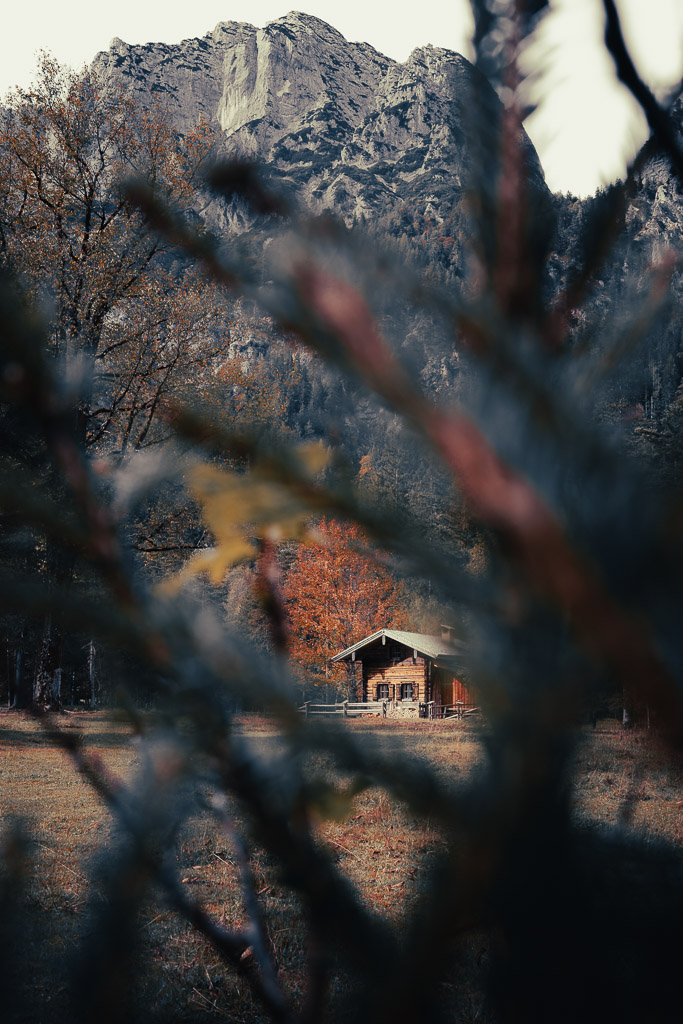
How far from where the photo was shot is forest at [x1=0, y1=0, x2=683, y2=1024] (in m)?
0.22

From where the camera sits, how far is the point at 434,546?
0.32 m

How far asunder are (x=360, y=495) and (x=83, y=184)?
46.0 ft

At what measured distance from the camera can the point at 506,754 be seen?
21 centimetres

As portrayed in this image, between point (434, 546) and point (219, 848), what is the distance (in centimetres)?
567

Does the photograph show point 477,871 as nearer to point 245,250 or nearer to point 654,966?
point 654,966

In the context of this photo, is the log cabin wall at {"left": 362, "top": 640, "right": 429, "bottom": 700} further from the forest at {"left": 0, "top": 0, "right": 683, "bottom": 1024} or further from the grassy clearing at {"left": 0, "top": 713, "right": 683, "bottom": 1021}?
the forest at {"left": 0, "top": 0, "right": 683, "bottom": 1024}

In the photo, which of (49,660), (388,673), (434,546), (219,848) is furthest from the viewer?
(388,673)

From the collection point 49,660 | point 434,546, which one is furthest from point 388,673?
point 434,546

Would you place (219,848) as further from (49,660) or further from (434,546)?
(434,546)

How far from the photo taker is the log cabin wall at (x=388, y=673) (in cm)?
2228

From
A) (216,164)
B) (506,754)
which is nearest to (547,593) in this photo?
(506,754)

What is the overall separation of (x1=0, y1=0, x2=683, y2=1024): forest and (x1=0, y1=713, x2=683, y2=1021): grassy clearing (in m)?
0.02

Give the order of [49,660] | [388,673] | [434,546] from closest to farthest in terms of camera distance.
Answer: [434,546] < [49,660] < [388,673]

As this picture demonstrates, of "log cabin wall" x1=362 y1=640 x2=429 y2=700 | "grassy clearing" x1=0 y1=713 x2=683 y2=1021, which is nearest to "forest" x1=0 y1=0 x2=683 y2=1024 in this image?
"grassy clearing" x1=0 y1=713 x2=683 y2=1021
